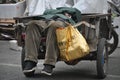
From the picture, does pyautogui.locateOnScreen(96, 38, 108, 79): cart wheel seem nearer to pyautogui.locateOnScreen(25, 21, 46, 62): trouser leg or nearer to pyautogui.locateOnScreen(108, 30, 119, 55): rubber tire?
pyautogui.locateOnScreen(25, 21, 46, 62): trouser leg

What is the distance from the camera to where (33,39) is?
7.53 metres

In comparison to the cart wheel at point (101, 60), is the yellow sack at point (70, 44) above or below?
above

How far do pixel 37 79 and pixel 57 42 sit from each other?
80 cm

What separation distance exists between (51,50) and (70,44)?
336 millimetres

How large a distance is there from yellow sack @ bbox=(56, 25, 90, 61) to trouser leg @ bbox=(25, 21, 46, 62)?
1.23 ft

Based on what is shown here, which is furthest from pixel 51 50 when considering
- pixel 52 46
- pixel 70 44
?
pixel 70 44

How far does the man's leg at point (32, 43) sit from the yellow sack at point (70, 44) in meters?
0.38

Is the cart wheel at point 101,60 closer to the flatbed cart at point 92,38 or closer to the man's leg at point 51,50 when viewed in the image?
the flatbed cart at point 92,38

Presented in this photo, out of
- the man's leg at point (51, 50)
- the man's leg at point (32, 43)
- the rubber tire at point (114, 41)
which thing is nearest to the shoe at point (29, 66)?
the man's leg at point (32, 43)

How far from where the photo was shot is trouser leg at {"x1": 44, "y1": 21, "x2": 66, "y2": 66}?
7377mm

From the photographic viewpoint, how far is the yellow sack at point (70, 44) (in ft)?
24.0

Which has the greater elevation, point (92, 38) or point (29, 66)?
point (92, 38)

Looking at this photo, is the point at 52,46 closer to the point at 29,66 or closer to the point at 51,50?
the point at 51,50

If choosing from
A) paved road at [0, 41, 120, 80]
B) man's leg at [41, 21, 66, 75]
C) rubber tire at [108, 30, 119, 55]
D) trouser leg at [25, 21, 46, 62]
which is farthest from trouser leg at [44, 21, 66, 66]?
rubber tire at [108, 30, 119, 55]
